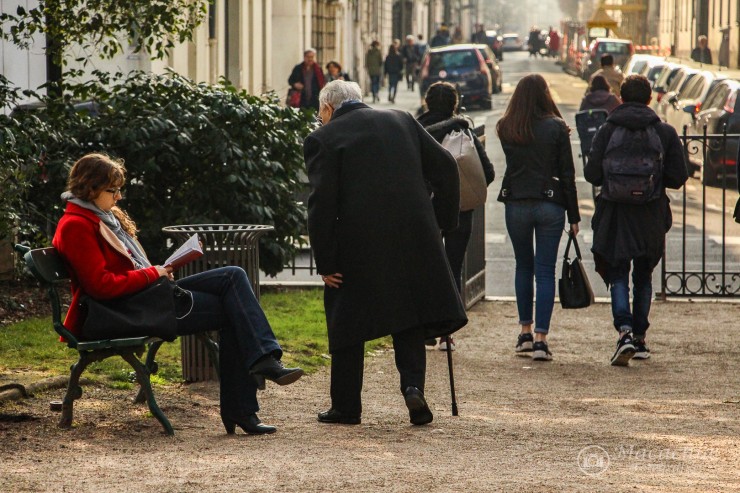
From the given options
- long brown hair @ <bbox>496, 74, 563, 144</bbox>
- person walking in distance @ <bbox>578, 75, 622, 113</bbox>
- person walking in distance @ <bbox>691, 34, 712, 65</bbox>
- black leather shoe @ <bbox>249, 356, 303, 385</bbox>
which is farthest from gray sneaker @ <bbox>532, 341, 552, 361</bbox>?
person walking in distance @ <bbox>691, 34, 712, 65</bbox>

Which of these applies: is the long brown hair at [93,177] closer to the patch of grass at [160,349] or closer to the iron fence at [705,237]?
the patch of grass at [160,349]

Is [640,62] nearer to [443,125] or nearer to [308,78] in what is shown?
[308,78]

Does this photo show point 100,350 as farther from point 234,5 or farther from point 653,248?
point 234,5

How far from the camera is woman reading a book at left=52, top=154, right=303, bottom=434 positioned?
20.3ft

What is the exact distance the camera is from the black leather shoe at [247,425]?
6277 mm

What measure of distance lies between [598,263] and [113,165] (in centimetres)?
365

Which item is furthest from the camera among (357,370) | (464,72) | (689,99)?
(464,72)

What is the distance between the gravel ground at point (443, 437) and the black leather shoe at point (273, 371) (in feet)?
0.83

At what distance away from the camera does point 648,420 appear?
272 inches

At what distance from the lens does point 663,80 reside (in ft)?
98.0

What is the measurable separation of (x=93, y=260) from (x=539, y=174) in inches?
133

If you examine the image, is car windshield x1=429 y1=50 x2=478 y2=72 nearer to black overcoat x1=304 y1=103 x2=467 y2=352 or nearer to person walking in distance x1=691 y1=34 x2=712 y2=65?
person walking in distance x1=691 y1=34 x2=712 y2=65

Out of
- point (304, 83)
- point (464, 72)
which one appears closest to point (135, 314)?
point (304, 83)

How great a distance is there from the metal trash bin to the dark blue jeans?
3.49 ft
